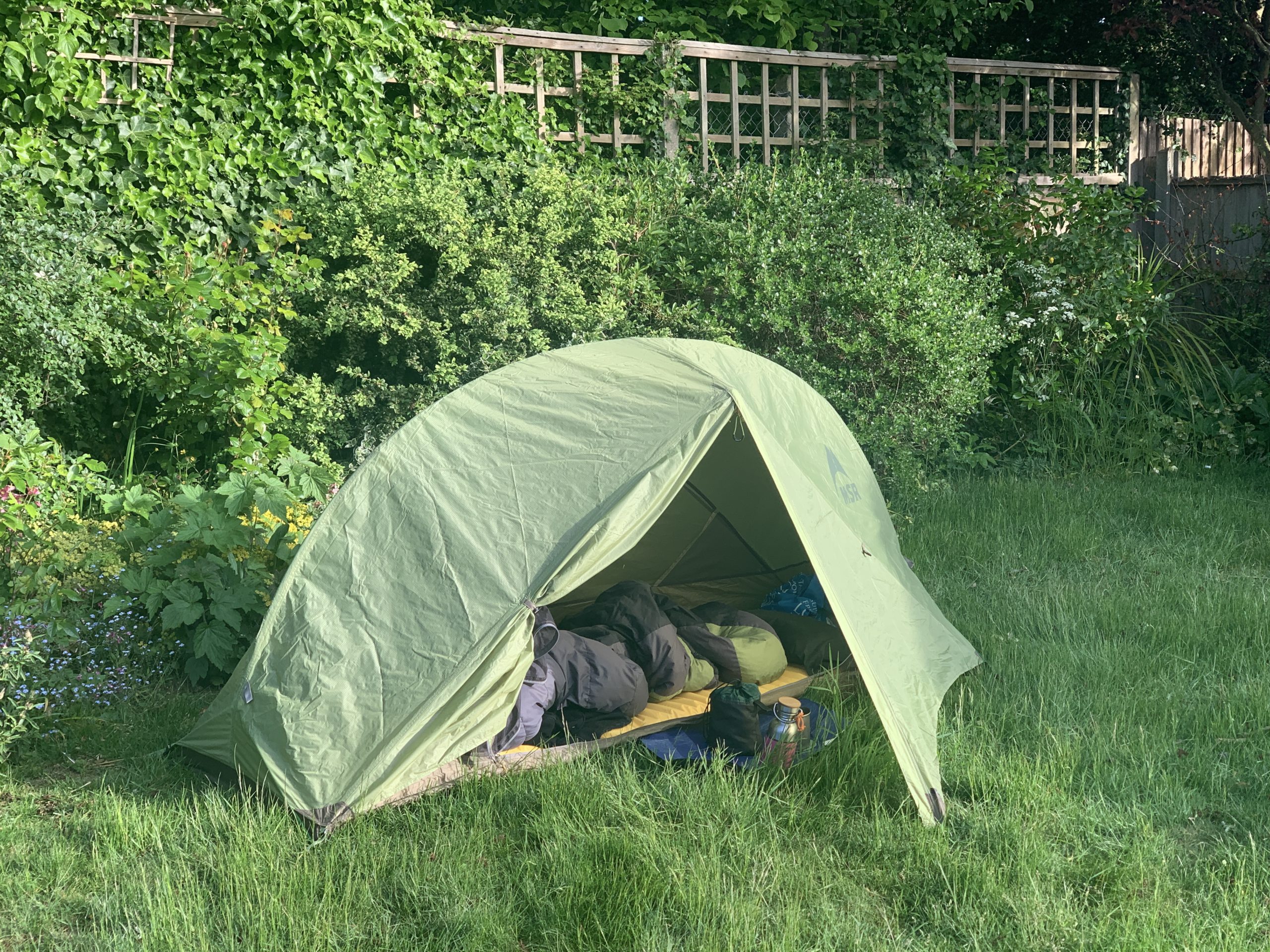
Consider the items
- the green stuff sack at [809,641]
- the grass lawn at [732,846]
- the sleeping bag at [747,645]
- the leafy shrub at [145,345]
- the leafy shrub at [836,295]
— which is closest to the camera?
the grass lawn at [732,846]

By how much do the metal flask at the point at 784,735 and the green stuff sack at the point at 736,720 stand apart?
5cm

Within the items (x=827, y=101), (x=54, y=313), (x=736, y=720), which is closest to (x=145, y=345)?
(x=54, y=313)

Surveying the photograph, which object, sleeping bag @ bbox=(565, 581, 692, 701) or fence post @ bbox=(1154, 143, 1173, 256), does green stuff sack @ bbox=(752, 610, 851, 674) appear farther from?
fence post @ bbox=(1154, 143, 1173, 256)

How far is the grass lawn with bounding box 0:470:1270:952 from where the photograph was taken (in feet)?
7.77

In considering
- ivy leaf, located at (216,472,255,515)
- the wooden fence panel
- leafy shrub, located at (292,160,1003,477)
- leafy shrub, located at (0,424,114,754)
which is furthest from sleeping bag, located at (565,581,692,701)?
the wooden fence panel

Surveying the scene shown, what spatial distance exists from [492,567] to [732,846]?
92 centimetres

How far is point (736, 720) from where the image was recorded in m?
3.13

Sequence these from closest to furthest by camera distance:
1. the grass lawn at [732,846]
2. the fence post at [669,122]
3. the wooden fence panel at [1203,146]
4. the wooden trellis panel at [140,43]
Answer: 1. the grass lawn at [732,846]
2. the wooden trellis panel at [140,43]
3. the fence post at [669,122]
4. the wooden fence panel at [1203,146]

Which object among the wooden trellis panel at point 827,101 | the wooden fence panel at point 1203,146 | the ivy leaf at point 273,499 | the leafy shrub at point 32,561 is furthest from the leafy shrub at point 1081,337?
the leafy shrub at point 32,561

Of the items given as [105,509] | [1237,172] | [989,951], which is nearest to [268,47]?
[105,509]

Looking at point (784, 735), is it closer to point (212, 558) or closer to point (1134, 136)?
point (212, 558)

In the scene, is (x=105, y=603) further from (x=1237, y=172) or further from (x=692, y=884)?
(x=1237, y=172)

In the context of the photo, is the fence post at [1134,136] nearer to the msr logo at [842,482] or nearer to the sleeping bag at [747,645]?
the msr logo at [842,482]

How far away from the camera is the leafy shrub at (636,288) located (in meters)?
5.23
